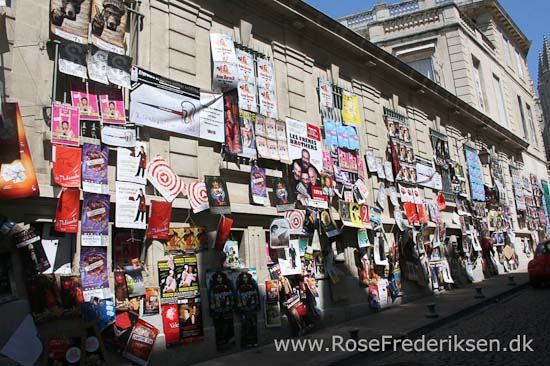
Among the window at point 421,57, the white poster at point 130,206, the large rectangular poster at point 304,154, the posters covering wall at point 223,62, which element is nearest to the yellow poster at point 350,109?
the large rectangular poster at point 304,154

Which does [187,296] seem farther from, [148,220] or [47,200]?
[47,200]

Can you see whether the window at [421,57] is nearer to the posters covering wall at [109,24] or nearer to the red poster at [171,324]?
the posters covering wall at [109,24]

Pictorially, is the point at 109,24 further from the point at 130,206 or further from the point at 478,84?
the point at 478,84

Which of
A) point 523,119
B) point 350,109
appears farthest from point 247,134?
point 523,119

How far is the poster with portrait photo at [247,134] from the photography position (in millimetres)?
9570

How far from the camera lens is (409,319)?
33.5 feet

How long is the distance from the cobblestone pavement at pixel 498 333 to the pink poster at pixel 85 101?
5.62 m

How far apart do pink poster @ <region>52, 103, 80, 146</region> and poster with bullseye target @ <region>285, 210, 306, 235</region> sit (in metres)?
4.81

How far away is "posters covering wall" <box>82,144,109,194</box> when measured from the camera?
6.83m

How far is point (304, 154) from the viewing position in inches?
433

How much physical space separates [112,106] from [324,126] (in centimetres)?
609

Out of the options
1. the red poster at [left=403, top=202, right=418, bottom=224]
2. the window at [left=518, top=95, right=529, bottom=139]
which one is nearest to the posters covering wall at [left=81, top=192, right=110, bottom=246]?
the red poster at [left=403, top=202, right=418, bottom=224]

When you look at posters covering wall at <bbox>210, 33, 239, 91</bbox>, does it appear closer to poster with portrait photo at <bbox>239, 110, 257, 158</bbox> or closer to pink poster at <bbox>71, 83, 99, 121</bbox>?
poster with portrait photo at <bbox>239, 110, 257, 158</bbox>

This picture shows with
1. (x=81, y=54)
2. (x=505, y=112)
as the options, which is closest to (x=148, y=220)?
(x=81, y=54)
